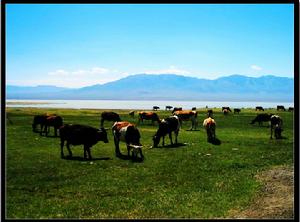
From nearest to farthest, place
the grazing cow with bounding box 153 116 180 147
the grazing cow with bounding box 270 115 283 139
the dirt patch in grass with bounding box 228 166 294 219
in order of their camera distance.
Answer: the dirt patch in grass with bounding box 228 166 294 219
the grazing cow with bounding box 153 116 180 147
the grazing cow with bounding box 270 115 283 139

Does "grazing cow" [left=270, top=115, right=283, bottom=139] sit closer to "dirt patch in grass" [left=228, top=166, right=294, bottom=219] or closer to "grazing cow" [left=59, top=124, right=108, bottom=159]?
"dirt patch in grass" [left=228, top=166, right=294, bottom=219]

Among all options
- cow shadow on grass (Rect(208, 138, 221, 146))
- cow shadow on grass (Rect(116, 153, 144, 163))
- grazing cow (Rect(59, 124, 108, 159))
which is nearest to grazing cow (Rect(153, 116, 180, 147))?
cow shadow on grass (Rect(208, 138, 221, 146))

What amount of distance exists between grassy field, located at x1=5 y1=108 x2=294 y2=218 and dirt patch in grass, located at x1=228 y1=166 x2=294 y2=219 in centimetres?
41

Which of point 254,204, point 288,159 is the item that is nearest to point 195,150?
point 288,159

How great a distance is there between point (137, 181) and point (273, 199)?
6747 mm

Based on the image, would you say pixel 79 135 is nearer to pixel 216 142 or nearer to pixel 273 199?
pixel 216 142

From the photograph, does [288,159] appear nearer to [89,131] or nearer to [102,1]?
[89,131]

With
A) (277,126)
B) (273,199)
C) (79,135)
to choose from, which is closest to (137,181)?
(273,199)

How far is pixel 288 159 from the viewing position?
82.4 ft

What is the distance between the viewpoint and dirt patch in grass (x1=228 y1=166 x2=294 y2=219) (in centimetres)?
1364

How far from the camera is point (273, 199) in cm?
1584

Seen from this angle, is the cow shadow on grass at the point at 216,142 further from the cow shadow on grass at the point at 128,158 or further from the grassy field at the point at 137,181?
the cow shadow on grass at the point at 128,158

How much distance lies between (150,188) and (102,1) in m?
9.15

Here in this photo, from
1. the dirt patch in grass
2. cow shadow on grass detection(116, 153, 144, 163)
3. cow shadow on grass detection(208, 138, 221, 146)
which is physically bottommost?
the dirt patch in grass
